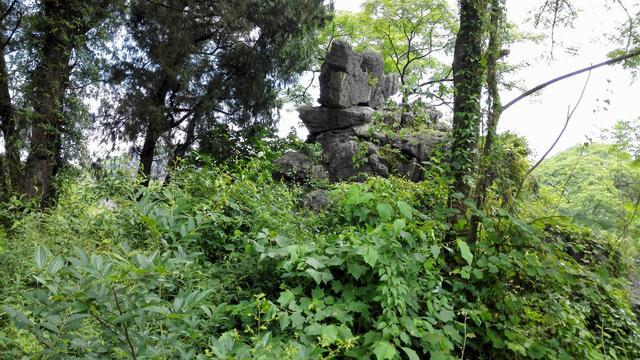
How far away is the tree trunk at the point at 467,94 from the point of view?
3.74m

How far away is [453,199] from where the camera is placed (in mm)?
3609

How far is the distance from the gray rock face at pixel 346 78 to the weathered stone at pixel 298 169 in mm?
2019

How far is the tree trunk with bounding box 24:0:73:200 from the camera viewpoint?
7.43 meters

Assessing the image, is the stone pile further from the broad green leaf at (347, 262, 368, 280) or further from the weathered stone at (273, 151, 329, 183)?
the broad green leaf at (347, 262, 368, 280)

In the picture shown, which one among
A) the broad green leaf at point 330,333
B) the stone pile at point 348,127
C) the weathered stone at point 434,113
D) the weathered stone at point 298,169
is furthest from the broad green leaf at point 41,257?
the weathered stone at point 434,113

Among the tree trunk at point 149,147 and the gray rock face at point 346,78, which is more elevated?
the gray rock face at point 346,78

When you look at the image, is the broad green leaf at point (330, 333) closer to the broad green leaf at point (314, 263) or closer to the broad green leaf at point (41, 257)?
the broad green leaf at point (314, 263)

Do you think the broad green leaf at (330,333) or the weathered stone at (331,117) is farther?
the weathered stone at (331,117)

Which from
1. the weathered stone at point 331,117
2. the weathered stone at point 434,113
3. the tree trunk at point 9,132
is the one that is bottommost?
the tree trunk at point 9,132

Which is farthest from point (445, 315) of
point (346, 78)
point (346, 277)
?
point (346, 78)

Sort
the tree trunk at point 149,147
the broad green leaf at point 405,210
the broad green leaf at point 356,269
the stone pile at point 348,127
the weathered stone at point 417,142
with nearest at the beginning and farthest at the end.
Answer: the broad green leaf at point 356,269 < the broad green leaf at point 405,210 < the weathered stone at point 417,142 < the stone pile at point 348,127 < the tree trunk at point 149,147

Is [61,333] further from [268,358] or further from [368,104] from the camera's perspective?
[368,104]

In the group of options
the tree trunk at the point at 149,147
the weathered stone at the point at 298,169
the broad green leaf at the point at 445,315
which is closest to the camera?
the broad green leaf at the point at 445,315

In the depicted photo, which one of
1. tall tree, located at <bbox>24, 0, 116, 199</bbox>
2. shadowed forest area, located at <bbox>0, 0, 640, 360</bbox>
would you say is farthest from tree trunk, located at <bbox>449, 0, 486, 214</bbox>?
tall tree, located at <bbox>24, 0, 116, 199</bbox>
